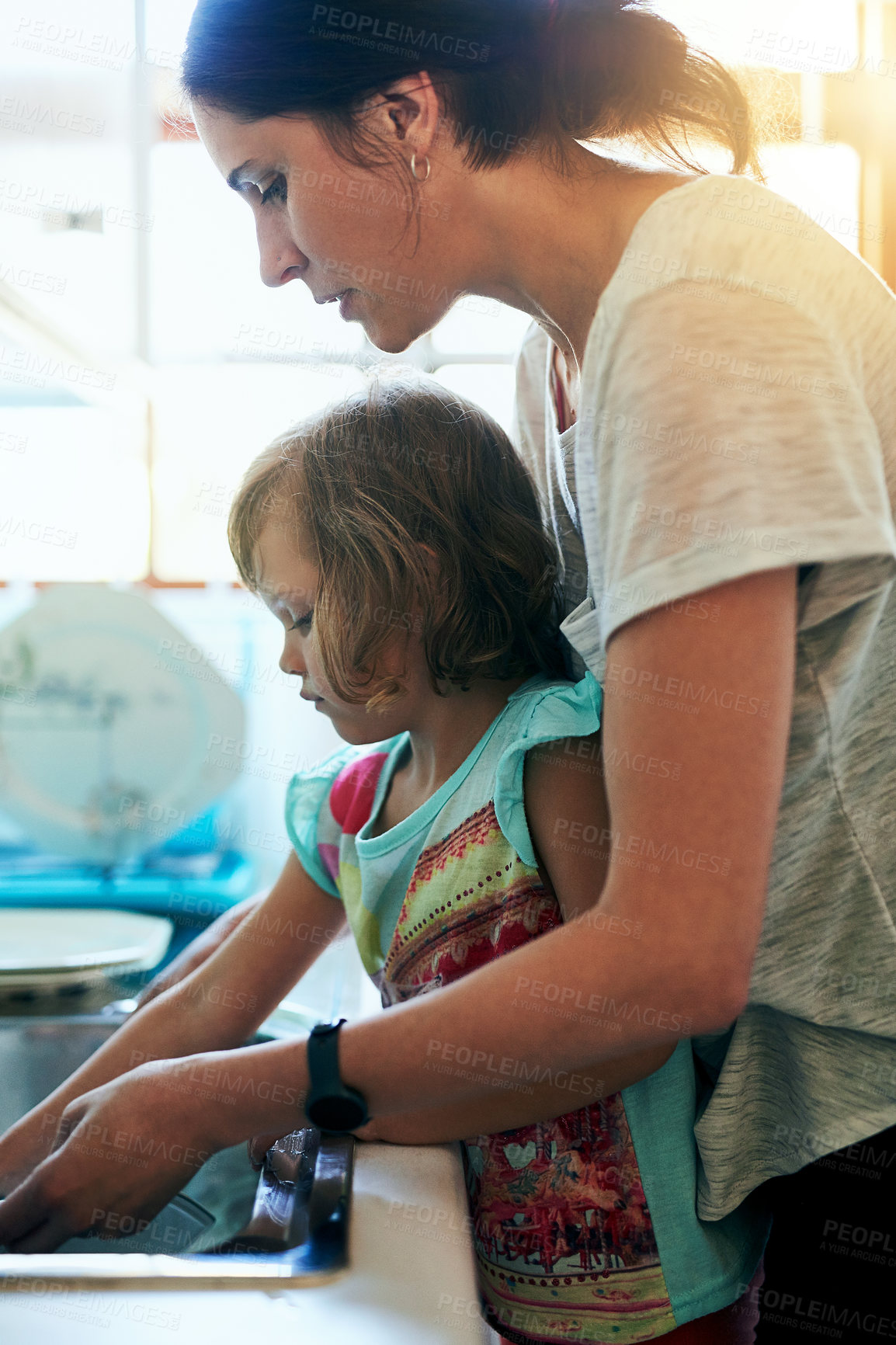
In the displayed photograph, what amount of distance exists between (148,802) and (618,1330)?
884 millimetres

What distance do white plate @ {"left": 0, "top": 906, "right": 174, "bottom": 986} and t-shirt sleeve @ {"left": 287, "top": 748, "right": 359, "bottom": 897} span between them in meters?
0.29

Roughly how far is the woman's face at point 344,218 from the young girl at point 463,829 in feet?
0.52

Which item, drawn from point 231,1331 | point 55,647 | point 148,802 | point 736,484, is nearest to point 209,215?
point 55,647

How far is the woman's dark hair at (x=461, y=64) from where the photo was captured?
67 cm

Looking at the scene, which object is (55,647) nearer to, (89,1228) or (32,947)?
(32,947)

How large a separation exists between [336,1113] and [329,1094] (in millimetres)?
15

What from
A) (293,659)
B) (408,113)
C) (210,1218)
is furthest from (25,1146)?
(408,113)

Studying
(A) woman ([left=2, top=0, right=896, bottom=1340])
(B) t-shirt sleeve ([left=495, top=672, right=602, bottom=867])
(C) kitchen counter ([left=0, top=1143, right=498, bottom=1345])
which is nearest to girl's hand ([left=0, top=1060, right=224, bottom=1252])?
(A) woman ([left=2, top=0, right=896, bottom=1340])

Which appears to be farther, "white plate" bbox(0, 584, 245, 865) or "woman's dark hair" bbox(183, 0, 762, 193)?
"white plate" bbox(0, 584, 245, 865)

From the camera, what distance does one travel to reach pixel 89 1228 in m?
0.69

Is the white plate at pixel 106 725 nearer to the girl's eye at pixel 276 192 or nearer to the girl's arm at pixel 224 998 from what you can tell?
the girl's arm at pixel 224 998

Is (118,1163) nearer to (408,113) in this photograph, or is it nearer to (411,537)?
(411,537)

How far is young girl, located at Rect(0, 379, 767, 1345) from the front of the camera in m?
0.71

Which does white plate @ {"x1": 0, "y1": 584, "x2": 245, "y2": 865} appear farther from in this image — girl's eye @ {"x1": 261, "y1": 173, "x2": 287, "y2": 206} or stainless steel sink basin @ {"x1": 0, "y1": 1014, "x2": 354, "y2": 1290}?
girl's eye @ {"x1": 261, "y1": 173, "x2": 287, "y2": 206}
